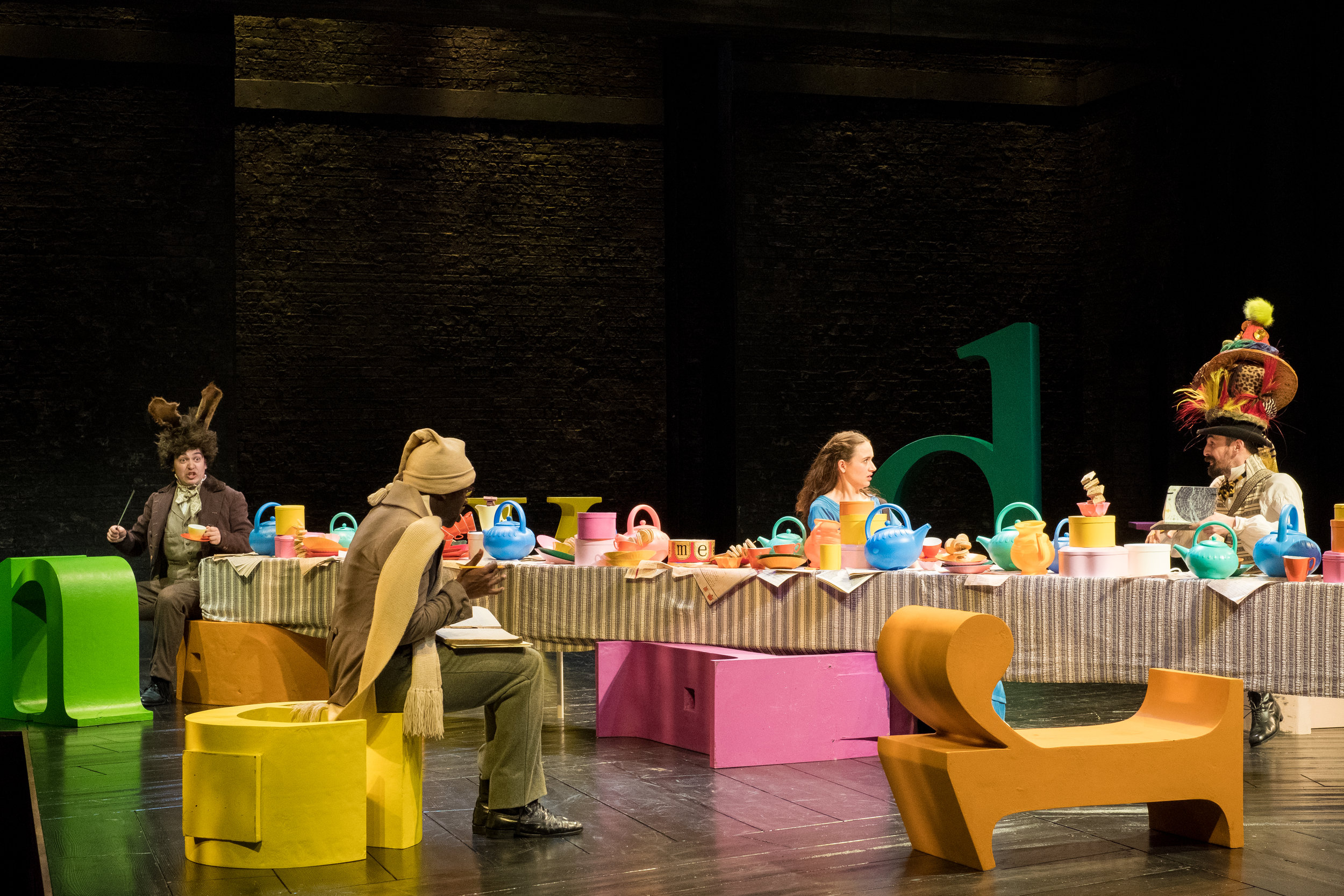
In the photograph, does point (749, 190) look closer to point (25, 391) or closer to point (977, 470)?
point (977, 470)

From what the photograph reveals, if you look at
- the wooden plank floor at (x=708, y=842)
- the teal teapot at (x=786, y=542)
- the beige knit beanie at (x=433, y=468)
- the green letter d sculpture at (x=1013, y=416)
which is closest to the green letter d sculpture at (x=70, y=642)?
the wooden plank floor at (x=708, y=842)

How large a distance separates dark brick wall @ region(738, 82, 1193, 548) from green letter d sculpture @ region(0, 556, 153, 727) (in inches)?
203

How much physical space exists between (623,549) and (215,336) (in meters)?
5.25

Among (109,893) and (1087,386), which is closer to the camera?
(109,893)

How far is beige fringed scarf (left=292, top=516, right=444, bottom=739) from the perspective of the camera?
3215 mm

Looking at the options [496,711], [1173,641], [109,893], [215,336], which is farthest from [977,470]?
[109,893]

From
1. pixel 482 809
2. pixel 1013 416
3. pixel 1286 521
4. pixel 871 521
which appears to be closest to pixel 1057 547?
pixel 871 521

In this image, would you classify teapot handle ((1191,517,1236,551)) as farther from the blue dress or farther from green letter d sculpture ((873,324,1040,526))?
green letter d sculpture ((873,324,1040,526))

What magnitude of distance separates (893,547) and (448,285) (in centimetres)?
590

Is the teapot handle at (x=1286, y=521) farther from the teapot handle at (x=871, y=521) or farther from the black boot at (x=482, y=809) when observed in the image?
the black boot at (x=482, y=809)

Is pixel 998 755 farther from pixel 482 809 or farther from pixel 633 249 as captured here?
pixel 633 249

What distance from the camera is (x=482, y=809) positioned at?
3506 mm

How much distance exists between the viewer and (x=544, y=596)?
4.81 metres

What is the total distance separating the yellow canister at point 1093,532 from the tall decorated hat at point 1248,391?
950mm
